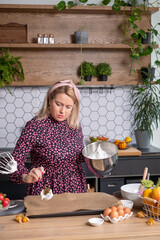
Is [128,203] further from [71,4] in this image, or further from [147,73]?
[71,4]

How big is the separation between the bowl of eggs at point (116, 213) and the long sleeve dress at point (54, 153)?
581 mm

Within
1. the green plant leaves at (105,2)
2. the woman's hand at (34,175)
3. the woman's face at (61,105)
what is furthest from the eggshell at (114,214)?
the green plant leaves at (105,2)

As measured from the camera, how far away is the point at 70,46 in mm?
3482

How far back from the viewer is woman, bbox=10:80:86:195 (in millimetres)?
2086

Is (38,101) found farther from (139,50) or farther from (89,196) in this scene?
(89,196)

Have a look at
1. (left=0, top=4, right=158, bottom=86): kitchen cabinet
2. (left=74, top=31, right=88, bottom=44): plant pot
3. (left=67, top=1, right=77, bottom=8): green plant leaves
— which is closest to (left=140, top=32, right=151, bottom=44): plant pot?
(left=0, top=4, right=158, bottom=86): kitchen cabinet

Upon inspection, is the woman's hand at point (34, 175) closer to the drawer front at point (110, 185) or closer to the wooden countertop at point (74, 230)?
the wooden countertop at point (74, 230)

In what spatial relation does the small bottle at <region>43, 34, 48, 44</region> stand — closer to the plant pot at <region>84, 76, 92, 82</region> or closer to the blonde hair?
the plant pot at <region>84, 76, 92, 82</region>

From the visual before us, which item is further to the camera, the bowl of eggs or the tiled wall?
the tiled wall

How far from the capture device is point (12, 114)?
3.68 metres

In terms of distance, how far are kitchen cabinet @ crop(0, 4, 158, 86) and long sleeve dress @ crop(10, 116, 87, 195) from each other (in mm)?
1393

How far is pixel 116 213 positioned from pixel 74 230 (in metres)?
0.21

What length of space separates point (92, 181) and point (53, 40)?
4.82ft

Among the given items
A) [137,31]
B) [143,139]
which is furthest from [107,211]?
[137,31]
